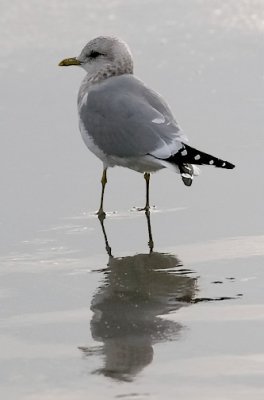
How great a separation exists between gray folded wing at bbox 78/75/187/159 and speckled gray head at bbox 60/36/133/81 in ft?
0.83

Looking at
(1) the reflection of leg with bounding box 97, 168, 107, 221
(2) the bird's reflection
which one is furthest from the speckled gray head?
(2) the bird's reflection

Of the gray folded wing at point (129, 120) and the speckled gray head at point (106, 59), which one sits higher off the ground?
the speckled gray head at point (106, 59)

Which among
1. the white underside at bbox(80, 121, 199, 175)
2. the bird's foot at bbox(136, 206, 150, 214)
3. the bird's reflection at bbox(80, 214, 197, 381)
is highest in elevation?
the white underside at bbox(80, 121, 199, 175)

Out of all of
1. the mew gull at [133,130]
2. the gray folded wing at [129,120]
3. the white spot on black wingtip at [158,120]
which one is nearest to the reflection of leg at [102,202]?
the mew gull at [133,130]

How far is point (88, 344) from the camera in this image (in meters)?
3.31

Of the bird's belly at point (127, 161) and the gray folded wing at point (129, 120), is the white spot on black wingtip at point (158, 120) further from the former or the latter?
the bird's belly at point (127, 161)

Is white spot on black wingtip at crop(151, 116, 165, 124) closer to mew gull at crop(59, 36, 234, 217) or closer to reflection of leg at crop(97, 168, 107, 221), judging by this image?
mew gull at crop(59, 36, 234, 217)

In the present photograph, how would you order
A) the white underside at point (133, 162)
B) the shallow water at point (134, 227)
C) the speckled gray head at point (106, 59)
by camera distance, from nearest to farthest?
the shallow water at point (134, 227) → the white underside at point (133, 162) → the speckled gray head at point (106, 59)

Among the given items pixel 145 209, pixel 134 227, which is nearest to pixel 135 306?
pixel 134 227

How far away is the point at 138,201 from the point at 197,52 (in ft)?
8.67

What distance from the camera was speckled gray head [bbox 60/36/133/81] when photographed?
587cm

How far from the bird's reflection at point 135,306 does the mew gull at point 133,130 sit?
44 centimetres

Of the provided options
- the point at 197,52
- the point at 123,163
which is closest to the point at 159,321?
the point at 123,163

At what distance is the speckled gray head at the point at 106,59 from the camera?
19.3ft
